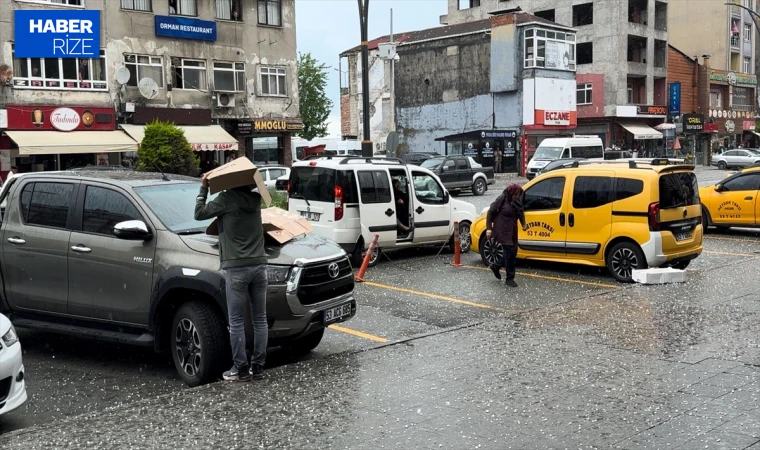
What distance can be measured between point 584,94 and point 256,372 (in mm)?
58660

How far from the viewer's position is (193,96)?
34406 millimetres

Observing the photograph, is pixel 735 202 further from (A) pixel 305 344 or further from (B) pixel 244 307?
(B) pixel 244 307

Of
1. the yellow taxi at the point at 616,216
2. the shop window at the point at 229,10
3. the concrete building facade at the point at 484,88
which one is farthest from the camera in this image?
the concrete building facade at the point at 484,88

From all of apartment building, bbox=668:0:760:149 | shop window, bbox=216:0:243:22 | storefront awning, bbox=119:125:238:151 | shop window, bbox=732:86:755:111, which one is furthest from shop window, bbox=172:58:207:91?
shop window, bbox=732:86:755:111

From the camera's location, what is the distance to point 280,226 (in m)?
7.48

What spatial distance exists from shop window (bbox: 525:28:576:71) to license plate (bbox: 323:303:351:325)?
45.8 meters

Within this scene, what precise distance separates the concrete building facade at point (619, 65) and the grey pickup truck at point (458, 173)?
2821 cm

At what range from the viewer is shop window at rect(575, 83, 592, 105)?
201 ft

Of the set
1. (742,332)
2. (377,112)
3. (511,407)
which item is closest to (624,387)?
(511,407)

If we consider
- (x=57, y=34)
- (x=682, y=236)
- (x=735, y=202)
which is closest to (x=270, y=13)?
(x=57, y=34)

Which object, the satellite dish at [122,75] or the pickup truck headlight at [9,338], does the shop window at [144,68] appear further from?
the pickup truck headlight at [9,338]

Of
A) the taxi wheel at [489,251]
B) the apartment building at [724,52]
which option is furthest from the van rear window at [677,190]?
the apartment building at [724,52]

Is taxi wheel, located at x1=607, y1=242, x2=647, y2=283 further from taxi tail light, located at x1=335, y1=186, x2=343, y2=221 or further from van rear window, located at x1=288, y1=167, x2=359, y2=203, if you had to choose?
taxi tail light, located at x1=335, y1=186, x2=343, y2=221

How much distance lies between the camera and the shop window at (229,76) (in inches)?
1389
